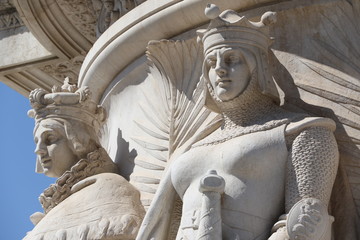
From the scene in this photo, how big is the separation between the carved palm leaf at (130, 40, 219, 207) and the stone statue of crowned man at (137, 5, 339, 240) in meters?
0.69

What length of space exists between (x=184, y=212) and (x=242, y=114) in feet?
2.76

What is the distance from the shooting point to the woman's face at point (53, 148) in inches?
421

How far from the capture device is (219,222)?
8734mm

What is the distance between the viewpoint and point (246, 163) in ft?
29.6

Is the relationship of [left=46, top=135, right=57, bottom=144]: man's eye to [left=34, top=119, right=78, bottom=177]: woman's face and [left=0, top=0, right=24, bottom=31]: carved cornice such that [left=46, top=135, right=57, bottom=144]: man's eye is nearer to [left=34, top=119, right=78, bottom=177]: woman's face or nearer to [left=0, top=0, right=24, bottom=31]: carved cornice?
[left=34, top=119, right=78, bottom=177]: woman's face

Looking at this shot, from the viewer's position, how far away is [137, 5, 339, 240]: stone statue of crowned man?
878cm

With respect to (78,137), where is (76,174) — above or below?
below

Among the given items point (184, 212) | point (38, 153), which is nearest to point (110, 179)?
point (38, 153)

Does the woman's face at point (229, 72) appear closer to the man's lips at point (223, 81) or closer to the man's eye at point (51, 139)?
the man's lips at point (223, 81)

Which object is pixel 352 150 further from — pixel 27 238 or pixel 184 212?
pixel 27 238

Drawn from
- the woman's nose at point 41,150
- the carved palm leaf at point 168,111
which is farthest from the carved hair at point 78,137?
the carved palm leaf at point 168,111

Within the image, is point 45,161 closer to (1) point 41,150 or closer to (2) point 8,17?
(1) point 41,150

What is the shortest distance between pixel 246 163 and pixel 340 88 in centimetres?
123

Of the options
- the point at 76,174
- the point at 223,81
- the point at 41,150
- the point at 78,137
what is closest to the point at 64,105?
the point at 78,137
